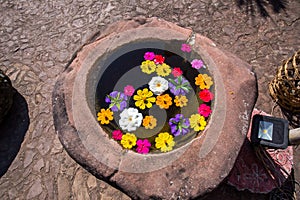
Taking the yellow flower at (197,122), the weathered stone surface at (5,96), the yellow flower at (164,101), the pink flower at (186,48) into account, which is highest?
the pink flower at (186,48)

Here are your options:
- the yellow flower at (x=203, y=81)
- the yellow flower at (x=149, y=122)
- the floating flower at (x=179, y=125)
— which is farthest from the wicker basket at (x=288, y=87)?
the yellow flower at (x=149, y=122)

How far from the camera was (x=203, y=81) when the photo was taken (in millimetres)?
2947

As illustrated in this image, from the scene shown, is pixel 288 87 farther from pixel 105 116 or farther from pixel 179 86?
pixel 105 116

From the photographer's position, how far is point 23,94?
418cm

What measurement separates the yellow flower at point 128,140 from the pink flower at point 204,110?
2.08ft

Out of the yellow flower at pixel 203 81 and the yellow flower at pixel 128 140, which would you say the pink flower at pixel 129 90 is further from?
the yellow flower at pixel 203 81

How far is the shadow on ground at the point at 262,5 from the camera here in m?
4.68

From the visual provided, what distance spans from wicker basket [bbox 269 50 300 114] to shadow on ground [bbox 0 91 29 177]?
3124 millimetres

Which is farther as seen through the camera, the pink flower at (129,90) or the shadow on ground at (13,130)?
the shadow on ground at (13,130)

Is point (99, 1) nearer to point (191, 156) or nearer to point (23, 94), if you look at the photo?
point (23, 94)

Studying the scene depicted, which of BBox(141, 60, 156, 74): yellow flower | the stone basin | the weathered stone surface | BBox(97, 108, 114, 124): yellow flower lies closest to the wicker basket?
the stone basin

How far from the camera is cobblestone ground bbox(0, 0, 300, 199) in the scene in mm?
3635

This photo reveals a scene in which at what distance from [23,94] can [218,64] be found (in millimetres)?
2633

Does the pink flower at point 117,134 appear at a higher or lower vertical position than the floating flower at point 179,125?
lower
